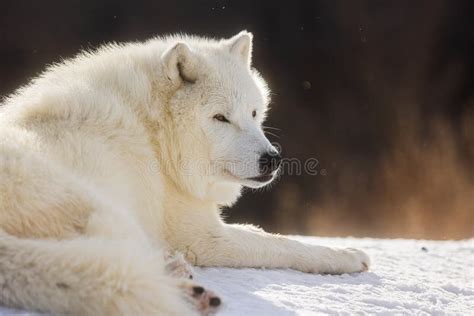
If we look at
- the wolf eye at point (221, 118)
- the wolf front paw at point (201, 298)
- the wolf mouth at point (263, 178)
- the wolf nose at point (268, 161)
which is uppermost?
the wolf eye at point (221, 118)

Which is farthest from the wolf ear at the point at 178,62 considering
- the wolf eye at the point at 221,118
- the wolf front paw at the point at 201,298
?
the wolf front paw at the point at 201,298

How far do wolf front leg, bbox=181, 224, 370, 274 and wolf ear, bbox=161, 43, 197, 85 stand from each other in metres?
1.00

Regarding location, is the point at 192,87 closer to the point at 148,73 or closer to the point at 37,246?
the point at 148,73

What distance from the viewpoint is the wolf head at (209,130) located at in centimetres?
438

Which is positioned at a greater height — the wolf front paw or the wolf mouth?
the wolf mouth

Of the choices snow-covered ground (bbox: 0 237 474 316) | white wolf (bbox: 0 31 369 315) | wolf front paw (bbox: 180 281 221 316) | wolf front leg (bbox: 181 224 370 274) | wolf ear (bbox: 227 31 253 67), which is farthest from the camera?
wolf ear (bbox: 227 31 253 67)

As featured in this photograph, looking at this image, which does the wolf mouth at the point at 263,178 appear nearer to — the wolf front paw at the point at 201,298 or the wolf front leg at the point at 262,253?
the wolf front leg at the point at 262,253

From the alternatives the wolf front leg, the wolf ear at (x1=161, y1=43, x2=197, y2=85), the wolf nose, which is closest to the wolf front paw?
the wolf front leg

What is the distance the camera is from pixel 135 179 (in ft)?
12.9

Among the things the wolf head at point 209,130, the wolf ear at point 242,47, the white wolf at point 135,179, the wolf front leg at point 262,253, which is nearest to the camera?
the white wolf at point 135,179

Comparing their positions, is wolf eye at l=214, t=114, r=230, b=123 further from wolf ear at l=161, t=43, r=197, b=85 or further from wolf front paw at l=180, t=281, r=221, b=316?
wolf front paw at l=180, t=281, r=221, b=316

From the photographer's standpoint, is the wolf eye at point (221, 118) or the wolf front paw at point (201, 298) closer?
the wolf front paw at point (201, 298)

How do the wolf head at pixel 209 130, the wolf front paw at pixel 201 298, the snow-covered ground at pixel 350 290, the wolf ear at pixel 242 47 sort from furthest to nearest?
the wolf ear at pixel 242 47 < the wolf head at pixel 209 130 < the snow-covered ground at pixel 350 290 < the wolf front paw at pixel 201 298

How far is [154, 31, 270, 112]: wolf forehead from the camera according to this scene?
4.42 metres
